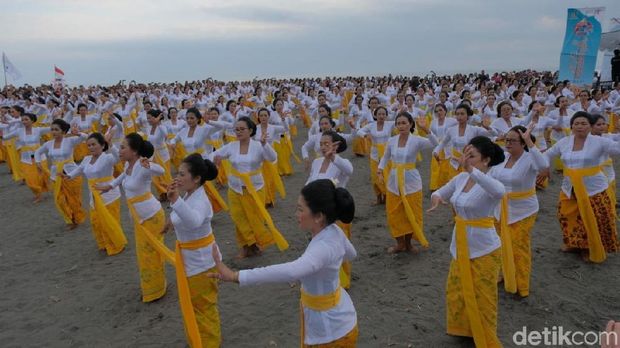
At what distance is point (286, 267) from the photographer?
8.04 feet

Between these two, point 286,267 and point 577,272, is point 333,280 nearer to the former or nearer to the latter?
point 286,267

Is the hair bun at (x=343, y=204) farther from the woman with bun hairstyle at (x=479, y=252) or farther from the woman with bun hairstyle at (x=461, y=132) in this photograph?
the woman with bun hairstyle at (x=461, y=132)

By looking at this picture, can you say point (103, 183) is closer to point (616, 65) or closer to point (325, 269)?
point (325, 269)

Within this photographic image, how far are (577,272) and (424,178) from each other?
5.58m

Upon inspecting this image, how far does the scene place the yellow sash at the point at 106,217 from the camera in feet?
20.8

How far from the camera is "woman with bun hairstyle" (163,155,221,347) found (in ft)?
12.3

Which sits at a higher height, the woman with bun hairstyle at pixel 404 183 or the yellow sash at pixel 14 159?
the woman with bun hairstyle at pixel 404 183

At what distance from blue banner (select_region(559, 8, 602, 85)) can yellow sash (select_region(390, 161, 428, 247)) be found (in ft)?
38.8

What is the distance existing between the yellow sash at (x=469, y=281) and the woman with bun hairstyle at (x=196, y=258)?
6.71 ft

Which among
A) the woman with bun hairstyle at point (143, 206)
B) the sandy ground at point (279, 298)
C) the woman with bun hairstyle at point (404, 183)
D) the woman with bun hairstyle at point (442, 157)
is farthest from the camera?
the woman with bun hairstyle at point (442, 157)

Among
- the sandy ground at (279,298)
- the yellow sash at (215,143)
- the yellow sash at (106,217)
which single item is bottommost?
A: the sandy ground at (279,298)

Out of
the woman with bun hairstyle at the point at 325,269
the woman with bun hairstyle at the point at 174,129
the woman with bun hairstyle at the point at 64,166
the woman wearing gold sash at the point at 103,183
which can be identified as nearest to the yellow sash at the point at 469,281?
the woman with bun hairstyle at the point at 325,269

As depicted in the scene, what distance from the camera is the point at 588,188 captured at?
573 centimetres

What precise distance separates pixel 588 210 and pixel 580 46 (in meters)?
11.7
